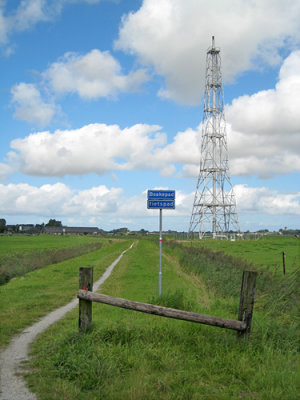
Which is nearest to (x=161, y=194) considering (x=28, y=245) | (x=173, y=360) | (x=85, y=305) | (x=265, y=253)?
(x=85, y=305)

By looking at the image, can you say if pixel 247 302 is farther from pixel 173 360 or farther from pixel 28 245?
pixel 28 245

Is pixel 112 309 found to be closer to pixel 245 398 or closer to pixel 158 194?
pixel 158 194

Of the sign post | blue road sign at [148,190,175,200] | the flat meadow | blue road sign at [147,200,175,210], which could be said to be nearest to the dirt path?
the flat meadow

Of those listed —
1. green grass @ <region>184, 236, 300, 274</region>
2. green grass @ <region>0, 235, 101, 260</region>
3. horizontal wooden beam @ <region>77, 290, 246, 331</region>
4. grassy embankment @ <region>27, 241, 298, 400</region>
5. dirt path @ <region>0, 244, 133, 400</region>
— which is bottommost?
green grass @ <region>0, 235, 101, 260</region>

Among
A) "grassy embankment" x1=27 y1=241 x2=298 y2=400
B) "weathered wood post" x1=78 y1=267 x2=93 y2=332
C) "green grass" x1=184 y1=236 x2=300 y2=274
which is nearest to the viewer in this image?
"grassy embankment" x1=27 y1=241 x2=298 y2=400

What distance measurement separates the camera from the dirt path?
5.15m

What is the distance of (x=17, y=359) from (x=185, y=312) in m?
3.04

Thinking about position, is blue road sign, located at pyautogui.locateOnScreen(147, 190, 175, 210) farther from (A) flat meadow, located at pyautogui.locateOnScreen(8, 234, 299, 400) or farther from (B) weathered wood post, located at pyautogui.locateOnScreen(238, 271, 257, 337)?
(B) weathered wood post, located at pyautogui.locateOnScreen(238, 271, 257, 337)

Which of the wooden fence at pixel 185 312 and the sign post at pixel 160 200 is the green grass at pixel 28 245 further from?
the wooden fence at pixel 185 312

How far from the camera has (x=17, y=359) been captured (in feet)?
21.6

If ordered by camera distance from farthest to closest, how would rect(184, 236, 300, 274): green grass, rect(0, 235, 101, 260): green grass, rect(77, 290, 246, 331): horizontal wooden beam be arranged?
1. rect(0, 235, 101, 260): green grass
2. rect(184, 236, 300, 274): green grass
3. rect(77, 290, 246, 331): horizontal wooden beam

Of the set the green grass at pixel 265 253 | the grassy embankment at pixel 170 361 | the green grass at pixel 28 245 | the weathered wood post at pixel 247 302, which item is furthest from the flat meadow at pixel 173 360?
the green grass at pixel 28 245

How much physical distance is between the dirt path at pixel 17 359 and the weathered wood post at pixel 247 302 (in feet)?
11.7

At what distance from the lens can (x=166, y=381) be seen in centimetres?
531
